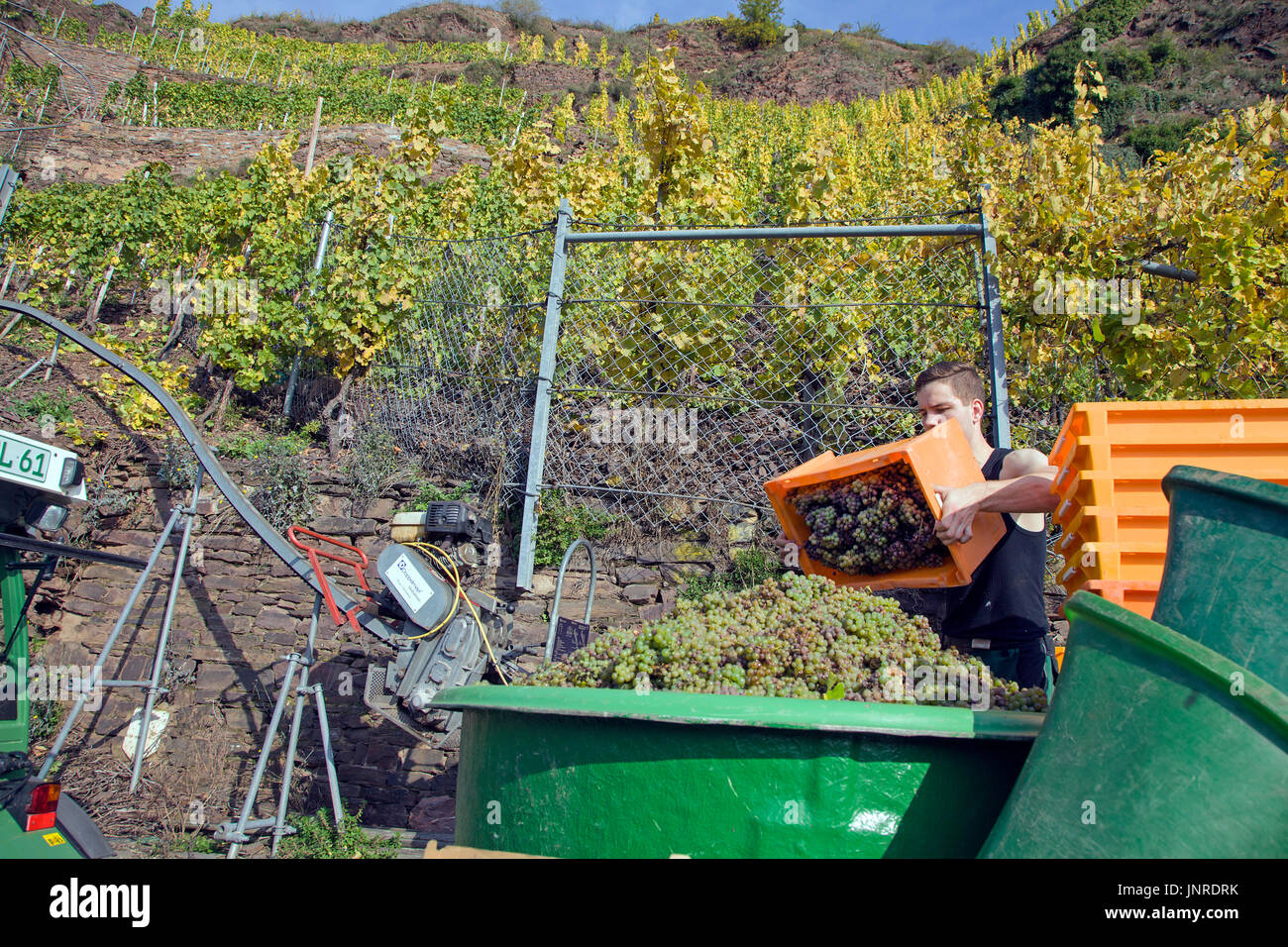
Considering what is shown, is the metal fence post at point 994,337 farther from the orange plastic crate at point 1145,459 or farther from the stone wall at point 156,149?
the stone wall at point 156,149

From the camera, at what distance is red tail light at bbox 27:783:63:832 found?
232cm

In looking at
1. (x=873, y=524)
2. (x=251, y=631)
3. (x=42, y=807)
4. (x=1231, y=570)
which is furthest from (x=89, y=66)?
(x=1231, y=570)

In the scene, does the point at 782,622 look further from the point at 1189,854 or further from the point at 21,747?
the point at 21,747

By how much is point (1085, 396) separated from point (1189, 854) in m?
3.37

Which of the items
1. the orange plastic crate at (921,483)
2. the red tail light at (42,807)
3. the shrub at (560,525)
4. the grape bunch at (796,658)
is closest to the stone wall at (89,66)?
the shrub at (560,525)

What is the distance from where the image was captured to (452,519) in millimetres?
4273

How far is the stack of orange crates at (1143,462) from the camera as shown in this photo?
1723mm

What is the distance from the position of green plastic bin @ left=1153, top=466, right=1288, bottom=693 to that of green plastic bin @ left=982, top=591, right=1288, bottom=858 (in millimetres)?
105

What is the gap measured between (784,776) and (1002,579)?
4.99 ft

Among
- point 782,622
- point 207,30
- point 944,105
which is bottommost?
point 782,622

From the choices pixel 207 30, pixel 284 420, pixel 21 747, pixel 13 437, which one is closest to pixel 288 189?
pixel 284 420

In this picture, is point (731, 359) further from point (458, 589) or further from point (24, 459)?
point (24, 459)

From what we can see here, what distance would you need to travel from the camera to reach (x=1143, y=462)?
1.79m
